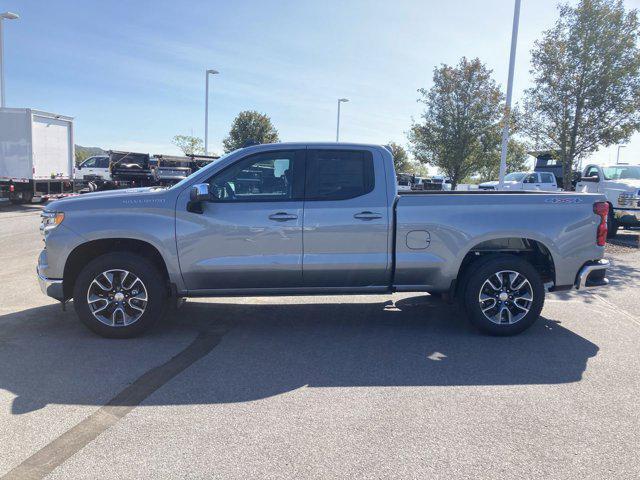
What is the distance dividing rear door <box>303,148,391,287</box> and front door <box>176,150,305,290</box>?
136mm

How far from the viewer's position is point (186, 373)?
4402mm

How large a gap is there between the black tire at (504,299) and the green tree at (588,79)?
9.19 m

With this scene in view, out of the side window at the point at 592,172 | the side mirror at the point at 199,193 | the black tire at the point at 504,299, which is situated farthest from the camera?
the side window at the point at 592,172

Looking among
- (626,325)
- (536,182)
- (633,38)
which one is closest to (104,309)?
(626,325)

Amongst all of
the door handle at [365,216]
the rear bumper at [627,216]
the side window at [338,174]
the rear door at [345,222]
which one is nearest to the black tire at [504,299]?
the rear door at [345,222]

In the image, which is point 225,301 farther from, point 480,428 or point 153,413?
point 480,428

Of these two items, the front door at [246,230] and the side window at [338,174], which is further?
the side window at [338,174]

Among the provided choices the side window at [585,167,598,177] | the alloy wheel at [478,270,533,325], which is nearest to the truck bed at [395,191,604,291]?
the alloy wheel at [478,270,533,325]

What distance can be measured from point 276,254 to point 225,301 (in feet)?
6.65

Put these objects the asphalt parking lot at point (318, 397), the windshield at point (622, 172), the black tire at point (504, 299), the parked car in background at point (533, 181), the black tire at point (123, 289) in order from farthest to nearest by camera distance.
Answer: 1. the parked car in background at point (533, 181)
2. the windshield at point (622, 172)
3. the black tire at point (504, 299)
4. the black tire at point (123, 289)
5. the asphalt parking lot at point (318, 397)

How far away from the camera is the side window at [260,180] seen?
5281 millimetres

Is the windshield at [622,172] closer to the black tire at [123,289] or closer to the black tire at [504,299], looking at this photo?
the black tire at [504,299]

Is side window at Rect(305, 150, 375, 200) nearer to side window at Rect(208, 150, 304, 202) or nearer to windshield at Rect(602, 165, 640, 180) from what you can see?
side window at Rect(208, 150, 304, 202)

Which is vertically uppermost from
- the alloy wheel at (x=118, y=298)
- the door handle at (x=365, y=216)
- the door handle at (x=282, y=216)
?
the door handle at (x=365, y=216)
